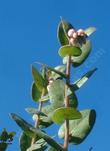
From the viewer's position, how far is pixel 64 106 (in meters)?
1.67

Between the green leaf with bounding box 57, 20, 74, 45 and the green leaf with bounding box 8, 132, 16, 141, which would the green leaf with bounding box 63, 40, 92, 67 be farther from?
the green leaf with bounding box 8, 132, 16, 141

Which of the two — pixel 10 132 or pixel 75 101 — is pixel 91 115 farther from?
pixel 10 132

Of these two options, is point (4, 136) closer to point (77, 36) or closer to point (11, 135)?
point (11, 135)

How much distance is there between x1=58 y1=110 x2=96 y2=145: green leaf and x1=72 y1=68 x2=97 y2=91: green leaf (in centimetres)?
11

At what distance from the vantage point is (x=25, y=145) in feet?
6.05

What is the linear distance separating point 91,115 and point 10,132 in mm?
520

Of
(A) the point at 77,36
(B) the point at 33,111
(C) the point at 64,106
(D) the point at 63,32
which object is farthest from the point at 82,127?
(D) the point at 63,32

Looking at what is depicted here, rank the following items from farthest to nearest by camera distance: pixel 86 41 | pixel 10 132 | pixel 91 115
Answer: pixel 10 132 → pixel 86 41 → pixel 91 115

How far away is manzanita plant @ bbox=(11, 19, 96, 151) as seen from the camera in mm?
1565

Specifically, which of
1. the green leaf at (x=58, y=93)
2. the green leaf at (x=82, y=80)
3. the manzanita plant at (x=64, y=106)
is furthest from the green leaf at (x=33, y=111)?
the green leaf at (x=82, y=80)

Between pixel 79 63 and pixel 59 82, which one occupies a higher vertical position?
pixel 79 63

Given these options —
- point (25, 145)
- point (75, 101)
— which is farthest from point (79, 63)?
point (25, 145)

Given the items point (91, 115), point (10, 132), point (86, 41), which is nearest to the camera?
→ point (91, 115)

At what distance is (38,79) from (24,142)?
0.30 meters
